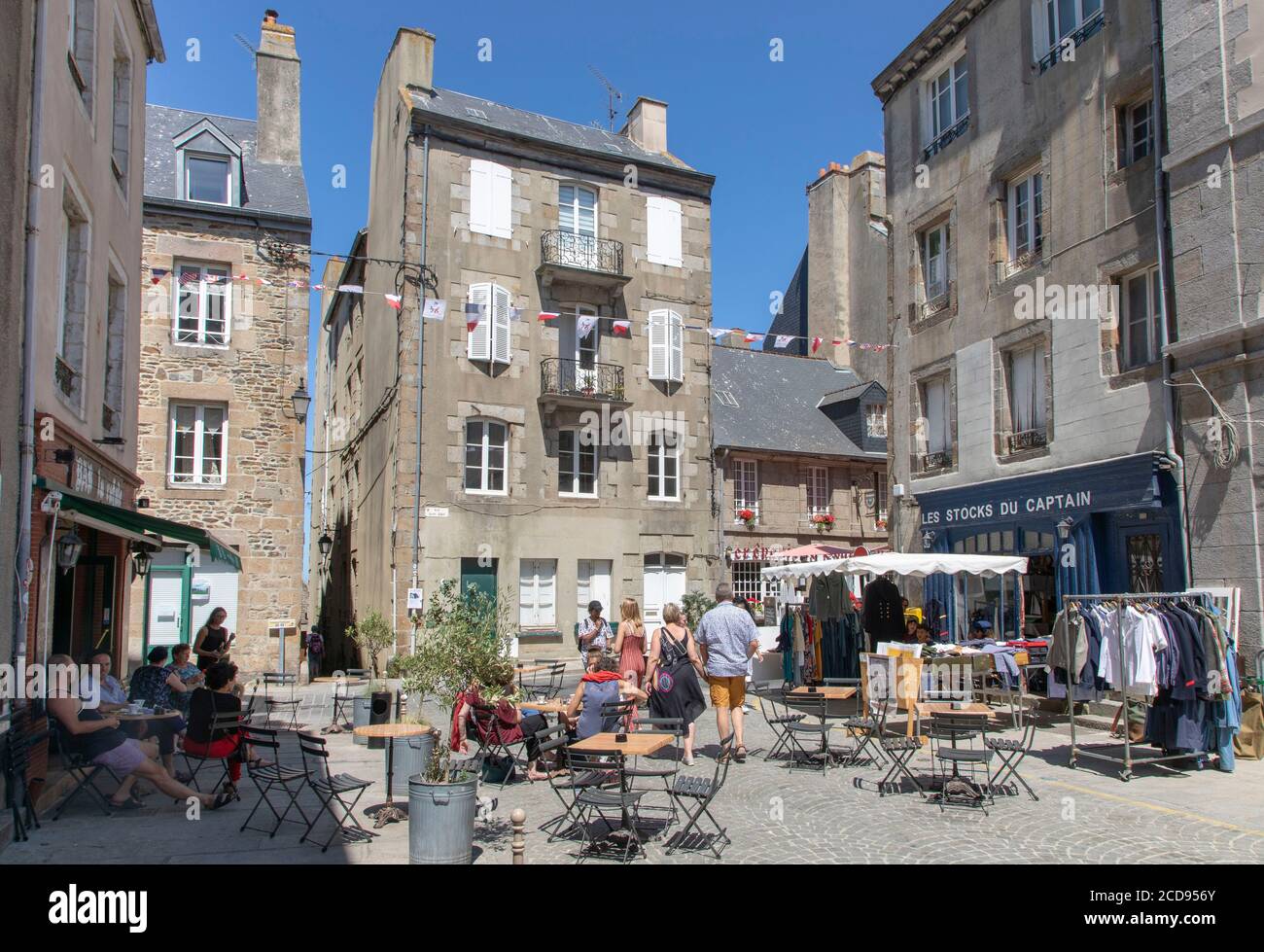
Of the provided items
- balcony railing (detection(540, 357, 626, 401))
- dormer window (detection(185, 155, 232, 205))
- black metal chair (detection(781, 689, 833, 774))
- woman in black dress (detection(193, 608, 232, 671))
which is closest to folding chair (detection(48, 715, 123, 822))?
woman in black dress (detection(193, 608, 232, 671))

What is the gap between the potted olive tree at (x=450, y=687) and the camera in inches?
237

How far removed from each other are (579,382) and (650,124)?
8.20 m

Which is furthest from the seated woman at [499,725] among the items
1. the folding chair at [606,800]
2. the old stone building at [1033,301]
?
the old stone building at [1033,301]

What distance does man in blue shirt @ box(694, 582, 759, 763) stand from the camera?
948 cm

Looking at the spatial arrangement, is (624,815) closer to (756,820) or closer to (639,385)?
(756,820)

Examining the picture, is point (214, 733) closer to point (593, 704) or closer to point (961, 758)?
point (593, 704)

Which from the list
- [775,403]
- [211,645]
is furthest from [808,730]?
[775,403]

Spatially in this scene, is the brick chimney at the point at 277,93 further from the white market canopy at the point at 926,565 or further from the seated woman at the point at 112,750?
the seated woman at the point at 112,750

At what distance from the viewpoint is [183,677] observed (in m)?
10.6

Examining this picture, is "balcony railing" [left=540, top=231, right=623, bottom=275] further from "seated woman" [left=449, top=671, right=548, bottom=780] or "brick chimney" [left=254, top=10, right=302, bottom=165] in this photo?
"seated woman" [left=449, top=671, right=548, bottom=780]

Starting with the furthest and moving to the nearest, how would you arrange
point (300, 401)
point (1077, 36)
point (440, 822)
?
point (300, 401), point (1077, 36), point (440, 822)

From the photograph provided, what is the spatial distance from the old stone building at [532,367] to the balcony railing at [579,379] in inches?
1.9

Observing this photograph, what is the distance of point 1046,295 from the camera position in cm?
1438
